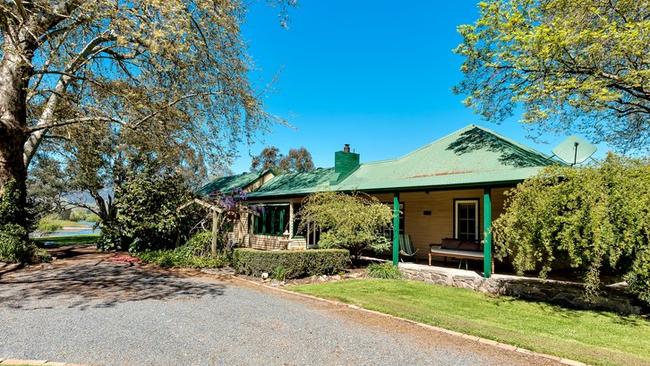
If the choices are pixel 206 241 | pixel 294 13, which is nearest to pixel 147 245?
pixel 206 241

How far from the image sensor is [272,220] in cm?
1897

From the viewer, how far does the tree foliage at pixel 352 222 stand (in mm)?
11750

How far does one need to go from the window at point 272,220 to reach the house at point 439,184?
7cm

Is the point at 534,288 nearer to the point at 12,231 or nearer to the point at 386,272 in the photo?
the point at 386,272

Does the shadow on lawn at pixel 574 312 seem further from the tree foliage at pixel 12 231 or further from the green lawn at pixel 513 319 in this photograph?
the tree foliage at pixel 12 231

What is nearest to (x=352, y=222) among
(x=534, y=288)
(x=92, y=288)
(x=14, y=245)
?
(x=534, y=288)

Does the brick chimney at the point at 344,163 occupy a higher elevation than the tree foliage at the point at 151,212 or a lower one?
higher

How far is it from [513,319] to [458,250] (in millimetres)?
4698

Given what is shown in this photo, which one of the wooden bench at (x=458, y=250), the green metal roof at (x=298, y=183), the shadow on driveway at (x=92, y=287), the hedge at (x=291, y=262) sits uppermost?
the green metal roof at (x=298, y=183)

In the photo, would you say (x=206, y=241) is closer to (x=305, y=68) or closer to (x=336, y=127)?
(x=305, y=68)

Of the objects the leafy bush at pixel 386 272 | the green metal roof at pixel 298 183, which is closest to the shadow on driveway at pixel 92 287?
the leafy bush at pixel 386 272

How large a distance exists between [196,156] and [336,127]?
11.9 metres

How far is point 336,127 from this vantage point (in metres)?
25.5

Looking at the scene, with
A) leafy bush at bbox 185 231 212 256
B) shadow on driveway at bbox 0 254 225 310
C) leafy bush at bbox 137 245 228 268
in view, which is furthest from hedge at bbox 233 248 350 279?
leafy bush at bbox 185 231 212 256
